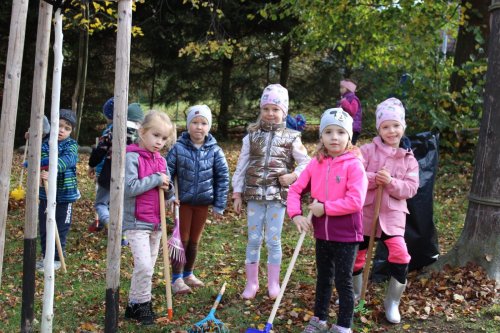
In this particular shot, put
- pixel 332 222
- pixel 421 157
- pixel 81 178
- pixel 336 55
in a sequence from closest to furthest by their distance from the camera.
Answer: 1. pixel 332 222
2. pixel 421 157
3. pixel 81 178
4. pixel 336 55

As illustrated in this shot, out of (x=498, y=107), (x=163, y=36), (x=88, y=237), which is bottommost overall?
(x=88, y=237)

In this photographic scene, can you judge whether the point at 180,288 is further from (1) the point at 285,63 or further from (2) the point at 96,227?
(1) the point at 285,63

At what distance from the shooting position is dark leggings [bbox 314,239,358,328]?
164 inches

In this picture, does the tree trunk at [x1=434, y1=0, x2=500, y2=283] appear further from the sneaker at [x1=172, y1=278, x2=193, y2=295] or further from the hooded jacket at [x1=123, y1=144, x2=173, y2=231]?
the hooded jacket at [x1=123, y1=144, x2=173, y2=231]

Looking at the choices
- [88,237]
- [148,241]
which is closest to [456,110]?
[88,237]

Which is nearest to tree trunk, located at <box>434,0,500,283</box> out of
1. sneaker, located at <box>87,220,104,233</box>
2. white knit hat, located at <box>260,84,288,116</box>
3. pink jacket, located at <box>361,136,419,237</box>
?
pink jacket, located at <box>361,136,419,237</box>

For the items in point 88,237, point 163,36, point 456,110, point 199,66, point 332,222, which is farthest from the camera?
point 199,66

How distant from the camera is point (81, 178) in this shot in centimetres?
1184

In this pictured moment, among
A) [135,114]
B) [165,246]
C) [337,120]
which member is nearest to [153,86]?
[135,114]

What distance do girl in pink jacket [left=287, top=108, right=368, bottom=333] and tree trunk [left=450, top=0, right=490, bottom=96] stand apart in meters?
7.45

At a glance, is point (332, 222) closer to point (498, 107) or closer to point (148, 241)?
point (148, 241)

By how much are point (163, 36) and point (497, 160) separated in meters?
12.8

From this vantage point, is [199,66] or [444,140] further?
[199,66]

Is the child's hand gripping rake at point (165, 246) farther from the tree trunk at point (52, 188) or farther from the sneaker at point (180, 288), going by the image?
the tree trunk at point (52, 188)
